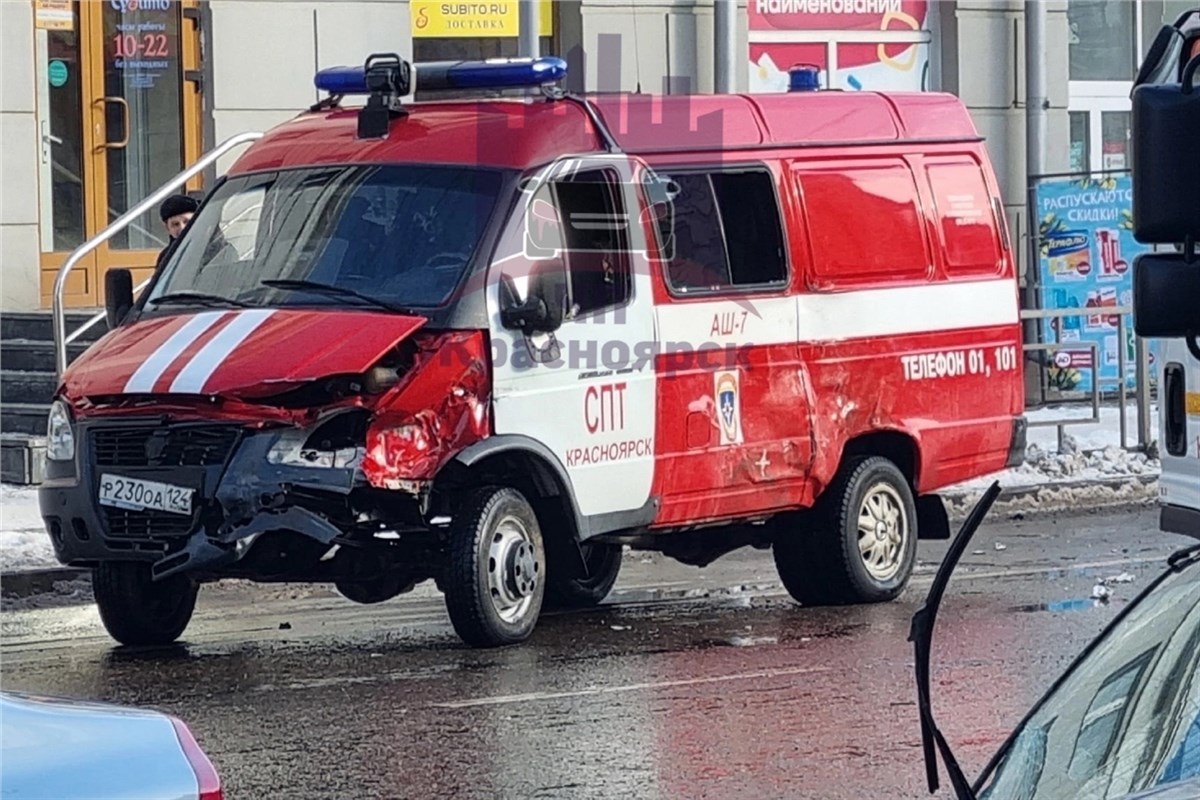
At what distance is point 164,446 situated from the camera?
8914 millimetres

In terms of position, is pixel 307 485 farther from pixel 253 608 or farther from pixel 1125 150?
pixel 1125 150

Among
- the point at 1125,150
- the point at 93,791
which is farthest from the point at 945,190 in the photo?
the point at 1125,150

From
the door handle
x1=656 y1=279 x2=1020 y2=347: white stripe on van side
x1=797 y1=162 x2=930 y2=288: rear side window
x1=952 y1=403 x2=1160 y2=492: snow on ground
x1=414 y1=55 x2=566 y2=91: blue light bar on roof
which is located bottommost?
x1=952 y1=403 x2=1160 y2=492: snow on ground

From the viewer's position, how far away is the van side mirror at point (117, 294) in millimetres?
10273

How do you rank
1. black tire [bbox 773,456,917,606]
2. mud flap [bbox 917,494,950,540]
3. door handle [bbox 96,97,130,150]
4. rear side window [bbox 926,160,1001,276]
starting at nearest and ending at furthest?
black tire [bbox 773,456,917,606]
rear side window [bbox 926,160,1001,276]
mud flap [bbox 917,494,950,540]
door handle [bbox 96,97,130,150]

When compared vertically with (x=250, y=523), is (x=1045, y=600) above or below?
below

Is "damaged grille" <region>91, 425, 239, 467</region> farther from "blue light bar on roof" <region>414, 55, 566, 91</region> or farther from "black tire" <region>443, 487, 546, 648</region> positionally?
"blue light bar on roof" <region>414, 55, 566, 91</region>

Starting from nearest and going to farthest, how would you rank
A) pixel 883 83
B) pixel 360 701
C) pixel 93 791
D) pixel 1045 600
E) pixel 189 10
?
pixel 93 791
pixel 360 701
pixel 1045 600
pixel 189 10
pixel 883 83

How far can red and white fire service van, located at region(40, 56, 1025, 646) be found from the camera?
8.82 meters

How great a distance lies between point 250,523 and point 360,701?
89 centimetres

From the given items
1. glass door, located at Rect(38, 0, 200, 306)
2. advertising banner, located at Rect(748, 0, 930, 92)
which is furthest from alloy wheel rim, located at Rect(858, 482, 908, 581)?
advertising banner, located at Rect(748, 0, 930, 92)

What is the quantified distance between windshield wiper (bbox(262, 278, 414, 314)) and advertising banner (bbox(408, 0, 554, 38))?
28.3ft

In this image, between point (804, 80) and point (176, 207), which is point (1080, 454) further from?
point (176, 207)

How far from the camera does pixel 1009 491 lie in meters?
15.2
